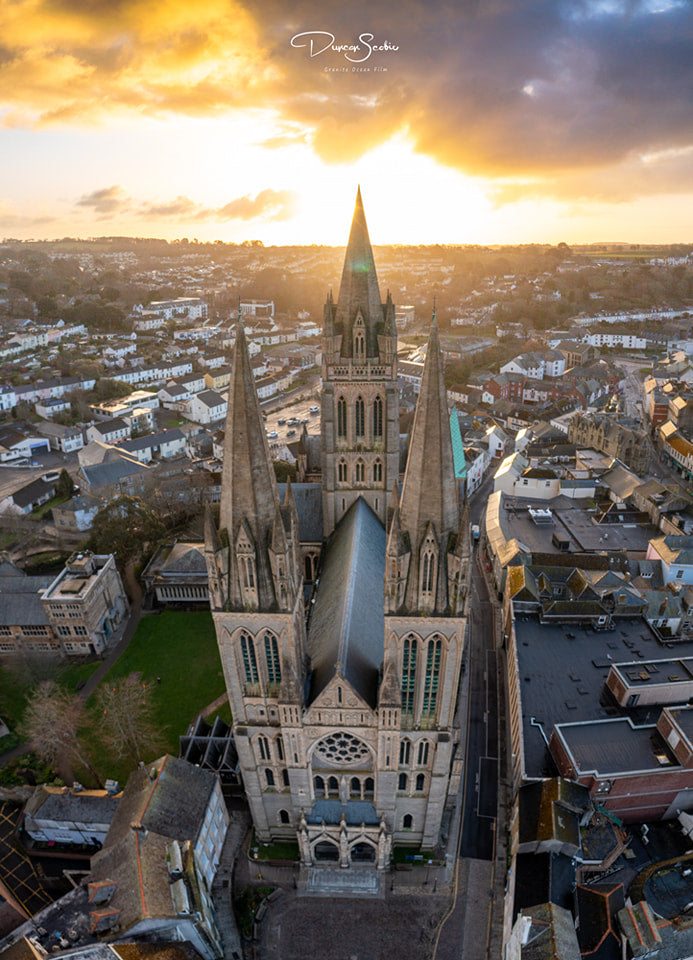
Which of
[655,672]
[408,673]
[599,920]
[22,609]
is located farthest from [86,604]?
[655,672]

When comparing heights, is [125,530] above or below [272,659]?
below

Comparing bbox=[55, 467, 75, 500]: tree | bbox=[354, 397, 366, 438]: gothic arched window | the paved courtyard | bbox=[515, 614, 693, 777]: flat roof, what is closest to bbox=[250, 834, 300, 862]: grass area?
the paved courtyard

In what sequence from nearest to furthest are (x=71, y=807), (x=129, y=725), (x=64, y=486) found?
(x=71, y=807)
(x=129, y=725)
(x=64, y=486)

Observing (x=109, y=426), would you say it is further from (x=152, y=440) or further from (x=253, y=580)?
(x=253, y=580)

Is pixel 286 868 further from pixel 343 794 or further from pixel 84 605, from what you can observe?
pixel 84 605

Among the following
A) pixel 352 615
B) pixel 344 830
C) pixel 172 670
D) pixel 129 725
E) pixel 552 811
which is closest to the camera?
pixel 352 615

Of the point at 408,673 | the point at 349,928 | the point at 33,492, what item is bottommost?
the point at 349,928
